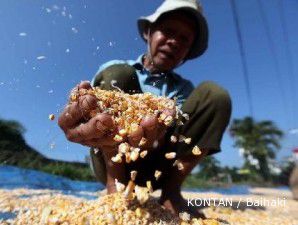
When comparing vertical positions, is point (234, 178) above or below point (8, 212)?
below

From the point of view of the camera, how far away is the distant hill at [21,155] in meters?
2.43

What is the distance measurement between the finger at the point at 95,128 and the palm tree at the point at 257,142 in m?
15.0

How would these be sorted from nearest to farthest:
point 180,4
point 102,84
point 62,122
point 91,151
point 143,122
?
point 143,122, point 62,122, point 102,84, point 91,151, point 180,4

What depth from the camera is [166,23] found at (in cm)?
204

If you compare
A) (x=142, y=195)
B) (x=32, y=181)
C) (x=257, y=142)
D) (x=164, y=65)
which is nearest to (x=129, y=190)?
(x=142, y=195)

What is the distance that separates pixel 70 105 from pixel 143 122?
0.24 m

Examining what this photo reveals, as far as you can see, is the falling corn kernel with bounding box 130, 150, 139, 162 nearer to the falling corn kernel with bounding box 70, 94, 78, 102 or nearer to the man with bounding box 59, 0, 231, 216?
the man with bounding box 59, 0, 231, 216

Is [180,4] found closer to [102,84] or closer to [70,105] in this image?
[102,84]

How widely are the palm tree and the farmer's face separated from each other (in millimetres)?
14150

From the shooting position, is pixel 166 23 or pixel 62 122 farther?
pixel 166 23

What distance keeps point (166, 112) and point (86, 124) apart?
0.24 metres

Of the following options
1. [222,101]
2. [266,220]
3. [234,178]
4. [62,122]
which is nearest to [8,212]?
[62,122]

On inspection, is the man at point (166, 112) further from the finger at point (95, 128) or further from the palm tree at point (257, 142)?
the palm tree at point (257, 142)

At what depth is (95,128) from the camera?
1.11 m
